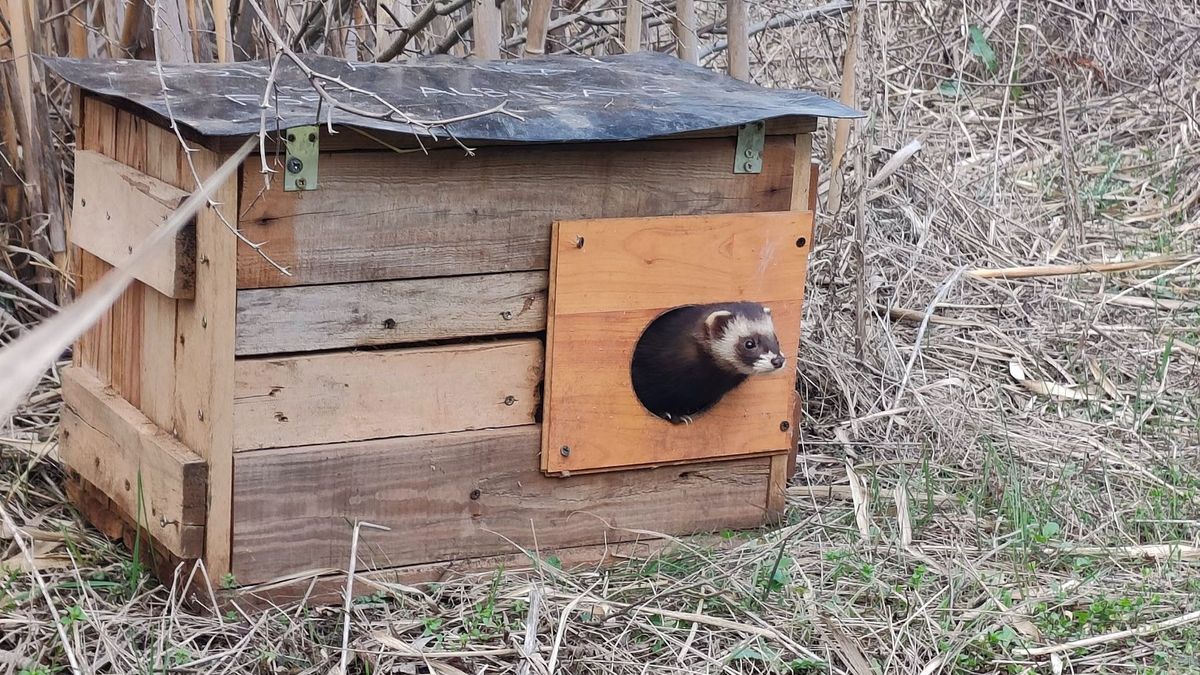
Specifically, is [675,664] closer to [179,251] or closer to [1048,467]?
[179,251]

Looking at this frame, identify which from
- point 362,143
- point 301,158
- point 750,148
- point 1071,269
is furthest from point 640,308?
point 1071,269

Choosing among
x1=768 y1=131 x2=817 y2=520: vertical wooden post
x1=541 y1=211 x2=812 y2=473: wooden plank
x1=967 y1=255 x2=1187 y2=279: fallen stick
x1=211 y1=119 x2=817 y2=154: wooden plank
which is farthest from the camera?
x1=967 y1=255 x2=1187 y2=279: fallen stick

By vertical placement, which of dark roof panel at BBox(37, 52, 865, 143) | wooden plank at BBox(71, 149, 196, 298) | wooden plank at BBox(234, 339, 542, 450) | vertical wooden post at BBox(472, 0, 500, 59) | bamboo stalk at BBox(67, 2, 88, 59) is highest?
vertical wooden post at BBox(472, 0, 500, 59)

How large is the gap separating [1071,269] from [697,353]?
8.65 ft

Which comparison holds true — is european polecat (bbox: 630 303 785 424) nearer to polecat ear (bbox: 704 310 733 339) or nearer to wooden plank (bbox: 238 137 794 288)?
polecat ear (bbox: 704 310 733 339)

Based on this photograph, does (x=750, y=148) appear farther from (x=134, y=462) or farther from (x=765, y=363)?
(x=134, y=462)

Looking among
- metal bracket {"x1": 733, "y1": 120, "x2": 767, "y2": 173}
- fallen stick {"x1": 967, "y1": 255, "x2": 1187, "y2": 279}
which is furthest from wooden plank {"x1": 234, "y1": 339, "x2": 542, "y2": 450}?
fallen stick {"x1": 967, "y1": 255, "x2": 1187, "y2": 279}

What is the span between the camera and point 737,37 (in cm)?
390

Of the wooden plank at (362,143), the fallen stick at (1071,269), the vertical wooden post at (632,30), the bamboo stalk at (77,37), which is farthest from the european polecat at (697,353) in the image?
the fallen stick at (1071,269)

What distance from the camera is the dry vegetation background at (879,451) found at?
109 inches

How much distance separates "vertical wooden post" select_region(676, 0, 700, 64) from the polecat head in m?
0.97

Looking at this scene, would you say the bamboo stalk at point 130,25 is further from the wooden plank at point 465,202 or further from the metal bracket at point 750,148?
the metal bracket at point 750,148

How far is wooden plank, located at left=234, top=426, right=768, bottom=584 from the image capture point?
2.78m

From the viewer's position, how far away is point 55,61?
2949mm
